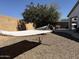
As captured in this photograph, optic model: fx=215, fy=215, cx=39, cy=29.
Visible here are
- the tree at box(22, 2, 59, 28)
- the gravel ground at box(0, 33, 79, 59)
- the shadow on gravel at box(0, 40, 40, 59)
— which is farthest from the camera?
the tree at box(22, 2, 59, 28)

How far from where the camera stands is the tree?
45.4 metres

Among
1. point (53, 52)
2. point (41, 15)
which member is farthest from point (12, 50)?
point (41, 15)

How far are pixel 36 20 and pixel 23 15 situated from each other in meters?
3.87

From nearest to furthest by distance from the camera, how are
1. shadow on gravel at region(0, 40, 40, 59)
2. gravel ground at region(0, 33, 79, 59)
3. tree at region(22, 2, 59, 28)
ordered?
gravel ground at region(0, 33, 79, 59) → shadow on gravel at region(0, 40, 40, 59) → tree at region(22, 2, 59, 28)

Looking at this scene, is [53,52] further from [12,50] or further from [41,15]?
[41,15]

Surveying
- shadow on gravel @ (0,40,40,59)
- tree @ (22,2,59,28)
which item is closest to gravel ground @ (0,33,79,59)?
shadow on gravel @ (0,40,40,59)

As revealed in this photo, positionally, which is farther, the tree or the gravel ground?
the tree

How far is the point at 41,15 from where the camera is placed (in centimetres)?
4528

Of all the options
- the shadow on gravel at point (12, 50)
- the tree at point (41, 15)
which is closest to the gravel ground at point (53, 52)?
the shadow on gravel at point (12, 50)

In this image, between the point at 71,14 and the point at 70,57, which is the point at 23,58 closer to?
the point at 70,57

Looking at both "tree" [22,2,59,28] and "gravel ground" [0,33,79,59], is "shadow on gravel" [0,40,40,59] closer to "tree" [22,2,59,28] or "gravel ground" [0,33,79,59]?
"gravel ground" [0,33,79,59]

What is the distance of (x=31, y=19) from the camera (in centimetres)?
4575

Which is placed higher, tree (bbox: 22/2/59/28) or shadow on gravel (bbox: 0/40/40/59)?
tree (bbox: 22/2/59/28)

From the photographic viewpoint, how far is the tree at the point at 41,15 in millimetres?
45375
